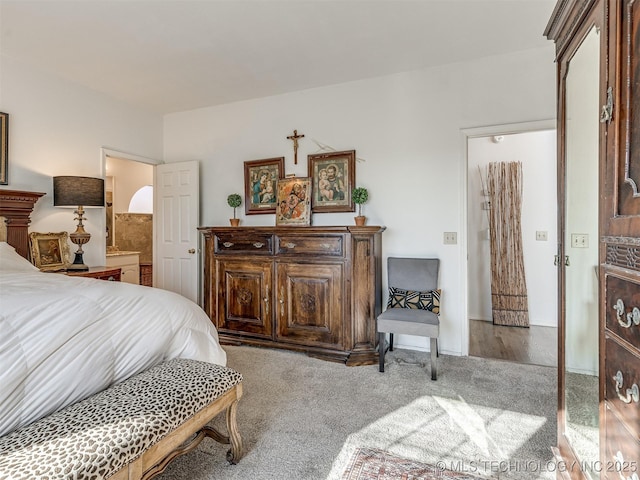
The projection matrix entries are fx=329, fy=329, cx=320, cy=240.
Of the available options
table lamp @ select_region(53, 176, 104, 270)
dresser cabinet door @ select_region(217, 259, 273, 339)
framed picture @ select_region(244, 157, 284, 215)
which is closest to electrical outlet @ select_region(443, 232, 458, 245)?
dresser cabinet door @ select_region(217, 259, 273, 339)

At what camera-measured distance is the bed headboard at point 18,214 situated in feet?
8.94

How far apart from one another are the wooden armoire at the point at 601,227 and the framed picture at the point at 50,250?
3.83 metres

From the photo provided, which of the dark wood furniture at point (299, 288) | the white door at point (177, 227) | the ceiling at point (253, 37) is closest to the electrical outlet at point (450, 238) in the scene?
the dark wood furniture at point (299, 288)

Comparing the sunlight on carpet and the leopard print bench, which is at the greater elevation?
the leopard print bench

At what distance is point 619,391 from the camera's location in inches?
35.3

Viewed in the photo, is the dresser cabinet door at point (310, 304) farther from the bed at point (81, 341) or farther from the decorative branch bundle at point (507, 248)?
the decorative branch bundle at point (507, 248)

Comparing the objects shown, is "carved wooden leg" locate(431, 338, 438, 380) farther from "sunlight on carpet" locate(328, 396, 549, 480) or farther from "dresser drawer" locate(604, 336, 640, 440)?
"dresser drawer" locate(604, 336, 640, 440)

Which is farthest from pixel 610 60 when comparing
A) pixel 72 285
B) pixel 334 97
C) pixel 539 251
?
pixel 539 251

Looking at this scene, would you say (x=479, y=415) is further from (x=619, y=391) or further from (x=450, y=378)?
(x=619, y=391)

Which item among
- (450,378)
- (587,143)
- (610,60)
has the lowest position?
(450,378)

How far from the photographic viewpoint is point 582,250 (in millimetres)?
1268

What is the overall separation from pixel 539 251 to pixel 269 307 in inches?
127

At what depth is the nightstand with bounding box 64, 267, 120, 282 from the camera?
3.02m

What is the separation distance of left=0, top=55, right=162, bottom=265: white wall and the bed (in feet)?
6.32
